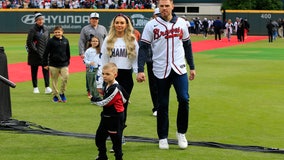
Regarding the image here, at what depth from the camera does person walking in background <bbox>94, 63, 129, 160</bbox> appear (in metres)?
8.25

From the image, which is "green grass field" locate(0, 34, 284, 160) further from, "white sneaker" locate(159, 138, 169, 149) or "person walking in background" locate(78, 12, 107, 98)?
"person walking in background" locate(78, 12, 107, 98)

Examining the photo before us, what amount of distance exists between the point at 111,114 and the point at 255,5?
6215 cm

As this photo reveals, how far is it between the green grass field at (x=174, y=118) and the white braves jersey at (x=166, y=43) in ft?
3.67

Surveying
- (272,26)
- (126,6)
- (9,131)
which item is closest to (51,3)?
(126,6)

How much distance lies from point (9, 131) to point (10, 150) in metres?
1.54

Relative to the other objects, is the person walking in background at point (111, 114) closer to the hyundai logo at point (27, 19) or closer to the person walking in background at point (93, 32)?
the person walking in background at point (93, 32)

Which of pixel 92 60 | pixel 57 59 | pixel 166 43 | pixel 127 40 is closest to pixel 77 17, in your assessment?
pixel 57 59

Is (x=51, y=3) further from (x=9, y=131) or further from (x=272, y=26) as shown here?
(x=9, y=131)

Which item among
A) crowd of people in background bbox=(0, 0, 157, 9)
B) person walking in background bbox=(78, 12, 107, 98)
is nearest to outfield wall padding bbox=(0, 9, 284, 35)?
crowd of people in background bbox=(0, 0, 157, 9)

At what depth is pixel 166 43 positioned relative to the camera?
9.27 m

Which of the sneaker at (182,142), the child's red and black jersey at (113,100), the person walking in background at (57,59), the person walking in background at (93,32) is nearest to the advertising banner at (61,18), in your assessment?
the person walking in background at (93,32)

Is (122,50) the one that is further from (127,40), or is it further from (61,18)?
(61,18)

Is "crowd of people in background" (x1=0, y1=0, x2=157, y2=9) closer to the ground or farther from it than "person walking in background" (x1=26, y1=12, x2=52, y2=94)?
closer to the ground

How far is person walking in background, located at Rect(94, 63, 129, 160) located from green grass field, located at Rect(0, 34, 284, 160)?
0.56 m
